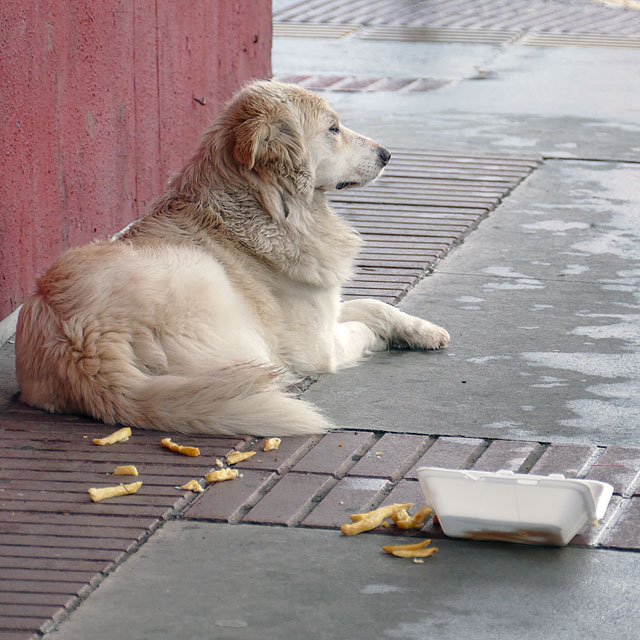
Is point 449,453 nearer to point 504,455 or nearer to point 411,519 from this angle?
point 504,455

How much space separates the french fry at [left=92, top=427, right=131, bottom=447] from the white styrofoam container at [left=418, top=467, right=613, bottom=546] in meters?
1.30

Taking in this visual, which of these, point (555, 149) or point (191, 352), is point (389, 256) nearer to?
point (191, 352)

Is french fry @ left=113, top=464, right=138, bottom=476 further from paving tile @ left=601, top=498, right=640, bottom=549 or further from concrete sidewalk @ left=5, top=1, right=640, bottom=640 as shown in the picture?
paving tile @ left=601, top=498, right=640, bottom=549

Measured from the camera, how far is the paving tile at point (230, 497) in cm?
371

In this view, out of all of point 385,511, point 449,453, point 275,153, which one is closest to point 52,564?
point 385,511

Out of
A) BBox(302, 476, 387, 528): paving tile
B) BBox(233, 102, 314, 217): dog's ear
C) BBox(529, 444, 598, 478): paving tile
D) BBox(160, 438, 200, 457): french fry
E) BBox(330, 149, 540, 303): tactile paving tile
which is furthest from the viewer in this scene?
BBox(330, 149, 540, 303): tactile paving tile

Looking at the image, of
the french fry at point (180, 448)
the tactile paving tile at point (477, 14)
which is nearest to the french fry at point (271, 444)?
the french fry at point (180, 448)

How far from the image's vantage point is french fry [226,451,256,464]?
4117 mm

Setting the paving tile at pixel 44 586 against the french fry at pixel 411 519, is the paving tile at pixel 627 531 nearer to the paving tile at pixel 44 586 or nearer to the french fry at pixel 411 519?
the french fry at pixel 411 519

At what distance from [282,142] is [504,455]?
65.5 inches

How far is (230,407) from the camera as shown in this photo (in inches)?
170

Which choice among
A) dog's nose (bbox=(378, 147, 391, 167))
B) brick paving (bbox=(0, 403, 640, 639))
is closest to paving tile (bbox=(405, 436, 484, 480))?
brick paving (bbox=(0, 403, 640, 639))

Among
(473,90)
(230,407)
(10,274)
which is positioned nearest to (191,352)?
(230,407)

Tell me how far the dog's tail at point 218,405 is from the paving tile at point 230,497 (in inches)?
12.3
